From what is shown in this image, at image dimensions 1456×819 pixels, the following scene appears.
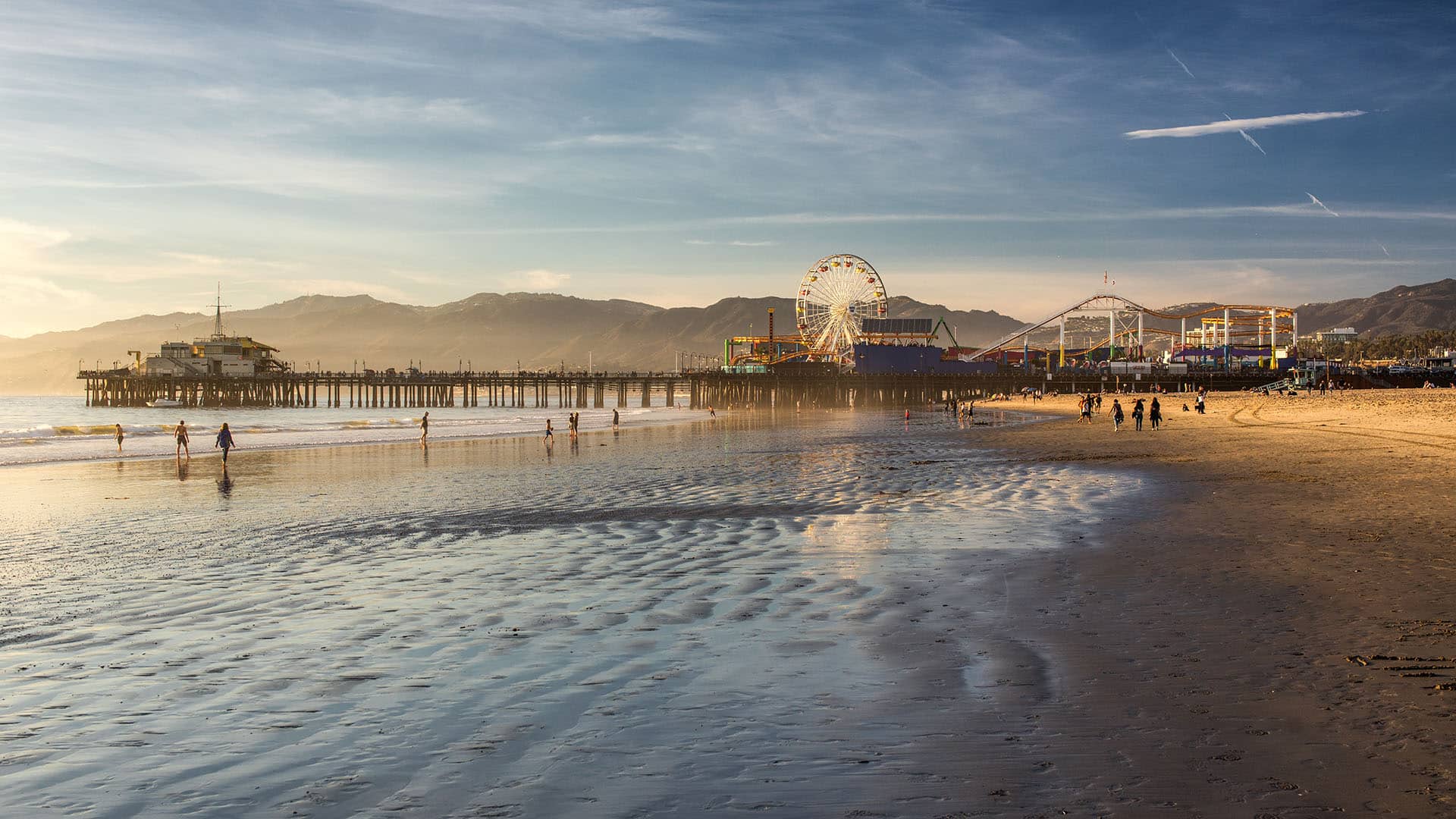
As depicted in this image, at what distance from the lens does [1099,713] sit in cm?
595

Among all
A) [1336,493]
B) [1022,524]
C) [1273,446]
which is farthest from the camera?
Result: [1273,446]

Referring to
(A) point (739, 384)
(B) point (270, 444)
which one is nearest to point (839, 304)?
(A) point (739, 384)

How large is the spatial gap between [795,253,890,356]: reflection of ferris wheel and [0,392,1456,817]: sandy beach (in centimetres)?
11835

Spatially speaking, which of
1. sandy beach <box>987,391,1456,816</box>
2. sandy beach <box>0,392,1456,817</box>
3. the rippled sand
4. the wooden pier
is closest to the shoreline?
the rippled sand

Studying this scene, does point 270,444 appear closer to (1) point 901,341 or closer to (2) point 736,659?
(2) point 736,659

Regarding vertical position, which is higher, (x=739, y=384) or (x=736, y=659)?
(x=739, y=384)

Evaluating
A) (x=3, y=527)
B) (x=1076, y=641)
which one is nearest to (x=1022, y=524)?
(x=1076, y=641)

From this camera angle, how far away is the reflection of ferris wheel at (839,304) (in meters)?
135

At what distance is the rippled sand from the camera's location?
4984mm

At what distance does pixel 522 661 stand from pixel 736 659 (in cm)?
167

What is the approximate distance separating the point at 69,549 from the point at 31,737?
9.12 meters

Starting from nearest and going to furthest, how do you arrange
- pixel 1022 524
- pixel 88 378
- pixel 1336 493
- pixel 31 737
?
pixel 31 737, pixel 1022 524, pixel 1336 493, pixel 88 378

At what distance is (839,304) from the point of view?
13762 centimetres

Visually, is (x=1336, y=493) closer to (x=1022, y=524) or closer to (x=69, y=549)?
(x=1022, y=524)
